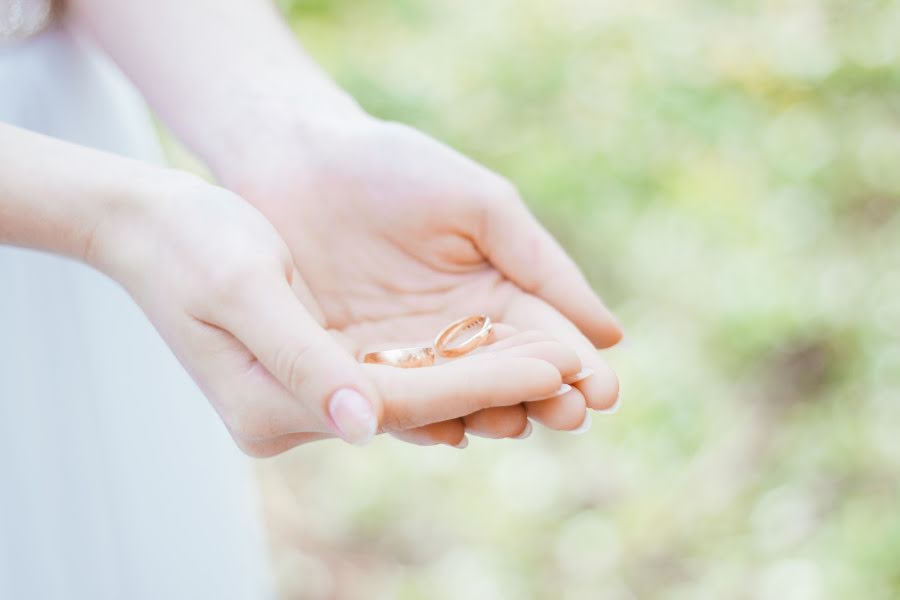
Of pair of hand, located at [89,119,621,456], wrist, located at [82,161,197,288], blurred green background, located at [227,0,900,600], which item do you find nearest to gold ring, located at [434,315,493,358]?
pair of hand, located at [89,119,621,456]

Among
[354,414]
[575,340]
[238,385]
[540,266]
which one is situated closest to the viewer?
[354,414]

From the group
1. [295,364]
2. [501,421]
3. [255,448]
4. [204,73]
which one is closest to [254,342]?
[295,364]

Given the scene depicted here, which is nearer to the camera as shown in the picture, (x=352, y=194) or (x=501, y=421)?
(x=501, y=421)

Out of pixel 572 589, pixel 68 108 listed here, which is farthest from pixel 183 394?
pixel 572 589

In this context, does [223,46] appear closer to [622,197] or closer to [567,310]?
[567,310]

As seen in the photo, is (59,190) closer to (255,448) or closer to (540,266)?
(255,448)

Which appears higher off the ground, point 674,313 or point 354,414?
point 354,414

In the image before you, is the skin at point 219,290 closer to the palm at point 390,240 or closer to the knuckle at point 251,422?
the knuckle at point 251,422
